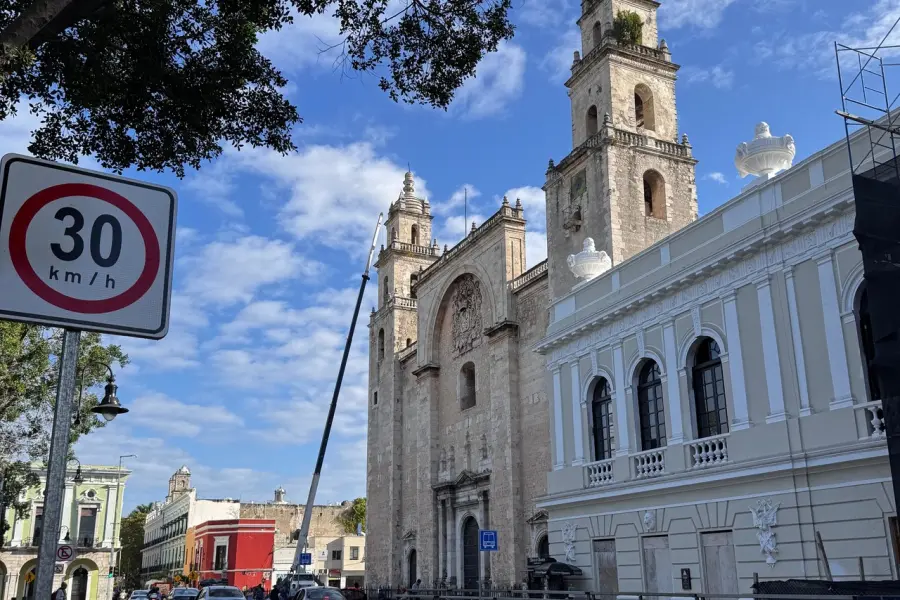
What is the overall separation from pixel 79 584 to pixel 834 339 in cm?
4305

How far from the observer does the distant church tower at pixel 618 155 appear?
27375 mm

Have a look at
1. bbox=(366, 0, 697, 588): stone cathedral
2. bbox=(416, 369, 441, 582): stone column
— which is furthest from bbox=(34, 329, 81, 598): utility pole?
bbox=(416, 369, 441, 582): stone column

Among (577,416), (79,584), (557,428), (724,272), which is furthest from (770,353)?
(79,584)

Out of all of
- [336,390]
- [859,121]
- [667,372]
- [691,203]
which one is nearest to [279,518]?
[336,390]

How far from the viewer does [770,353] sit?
14.6 metres

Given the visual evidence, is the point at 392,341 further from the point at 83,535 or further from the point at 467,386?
the point at 83,535

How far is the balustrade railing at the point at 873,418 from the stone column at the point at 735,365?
2.36m

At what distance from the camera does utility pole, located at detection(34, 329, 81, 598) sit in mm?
2729

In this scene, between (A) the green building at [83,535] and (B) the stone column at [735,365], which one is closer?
(B) the stone column at [735,365]

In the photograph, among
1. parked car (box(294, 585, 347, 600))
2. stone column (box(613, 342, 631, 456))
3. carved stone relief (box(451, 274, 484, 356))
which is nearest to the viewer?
stone column (box(613, 342, 631, 456))

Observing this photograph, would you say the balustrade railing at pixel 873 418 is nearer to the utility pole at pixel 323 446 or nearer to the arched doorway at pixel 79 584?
the utility pole at pixel 323 446

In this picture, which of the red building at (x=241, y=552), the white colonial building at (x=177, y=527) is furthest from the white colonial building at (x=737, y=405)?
the white colonial building at (x=177, y=527)

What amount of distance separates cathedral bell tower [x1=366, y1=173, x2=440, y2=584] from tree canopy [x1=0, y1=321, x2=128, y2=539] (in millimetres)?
20305

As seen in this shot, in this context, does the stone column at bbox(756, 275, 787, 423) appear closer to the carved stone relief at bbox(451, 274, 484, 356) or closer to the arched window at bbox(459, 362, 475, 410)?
the carved stone relief at bbox(451, 274, 484, 356)
